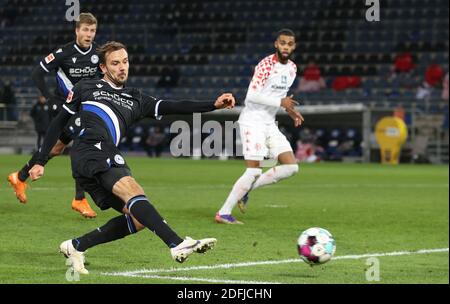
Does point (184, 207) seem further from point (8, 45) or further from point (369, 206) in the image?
point (8, 45)

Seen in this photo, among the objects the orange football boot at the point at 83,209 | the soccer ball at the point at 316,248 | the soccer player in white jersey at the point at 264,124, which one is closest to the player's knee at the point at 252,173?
the soccer player in white jersey at the point at 264,124

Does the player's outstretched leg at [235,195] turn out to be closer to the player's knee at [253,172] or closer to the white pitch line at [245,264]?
the player's knee at [253,172]

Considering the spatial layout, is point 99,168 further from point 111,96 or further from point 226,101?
point 226,101

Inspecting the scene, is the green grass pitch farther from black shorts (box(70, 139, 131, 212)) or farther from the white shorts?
the white shorts

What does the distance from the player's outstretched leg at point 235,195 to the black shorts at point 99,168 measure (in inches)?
175

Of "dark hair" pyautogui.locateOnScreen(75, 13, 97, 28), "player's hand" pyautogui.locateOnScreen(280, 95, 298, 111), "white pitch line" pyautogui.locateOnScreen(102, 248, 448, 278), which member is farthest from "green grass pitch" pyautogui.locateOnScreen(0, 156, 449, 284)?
"dark hair" pyautogui.locateOnScreen(75, 13, 97, 28)

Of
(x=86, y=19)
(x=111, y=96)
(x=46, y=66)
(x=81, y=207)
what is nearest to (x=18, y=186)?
(x=81, y=207)

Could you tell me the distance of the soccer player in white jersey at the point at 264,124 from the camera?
12.1 m

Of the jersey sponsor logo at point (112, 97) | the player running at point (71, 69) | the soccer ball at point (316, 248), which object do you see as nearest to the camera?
the jersey sponsor logo at point (112, 97)

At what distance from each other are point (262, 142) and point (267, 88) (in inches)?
26.6

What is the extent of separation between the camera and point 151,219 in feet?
23.2

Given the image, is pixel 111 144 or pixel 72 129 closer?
pixel 111 144
